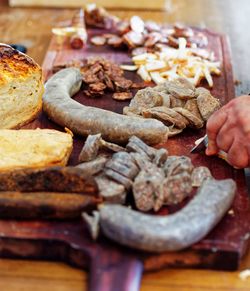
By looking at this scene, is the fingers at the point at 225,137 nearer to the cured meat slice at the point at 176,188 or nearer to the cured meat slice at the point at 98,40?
the cured meat slice at the point at 176,188

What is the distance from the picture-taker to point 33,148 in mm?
2090

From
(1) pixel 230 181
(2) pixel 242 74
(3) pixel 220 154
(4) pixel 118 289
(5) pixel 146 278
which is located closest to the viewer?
(4) pixel 118 289

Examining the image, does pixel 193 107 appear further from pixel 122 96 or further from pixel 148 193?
pixel 148 193

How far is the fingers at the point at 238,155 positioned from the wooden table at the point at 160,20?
39 centimetres

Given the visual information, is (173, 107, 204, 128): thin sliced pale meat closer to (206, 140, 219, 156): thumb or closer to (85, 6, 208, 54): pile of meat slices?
(206, 140, 219, 156): thumb

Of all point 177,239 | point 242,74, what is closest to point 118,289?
point 177,239

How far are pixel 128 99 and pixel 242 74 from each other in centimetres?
89

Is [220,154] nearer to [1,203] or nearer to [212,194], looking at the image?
[212,194]

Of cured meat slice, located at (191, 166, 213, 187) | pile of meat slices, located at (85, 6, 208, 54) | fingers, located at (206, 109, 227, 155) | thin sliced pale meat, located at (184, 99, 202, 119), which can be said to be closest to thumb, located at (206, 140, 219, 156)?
fingers, located at (206, 109, 227, 155)

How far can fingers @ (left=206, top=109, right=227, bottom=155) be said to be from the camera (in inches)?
85.7

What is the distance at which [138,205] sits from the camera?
6.20 ft

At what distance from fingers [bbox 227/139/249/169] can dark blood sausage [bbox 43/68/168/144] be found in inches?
10.5

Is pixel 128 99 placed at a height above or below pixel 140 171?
below

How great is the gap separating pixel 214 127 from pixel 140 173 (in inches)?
16.0
